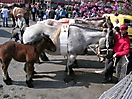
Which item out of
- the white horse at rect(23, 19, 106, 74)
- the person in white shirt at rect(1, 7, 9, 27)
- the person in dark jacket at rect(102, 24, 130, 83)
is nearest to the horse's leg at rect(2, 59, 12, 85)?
the white horse at rect(23, 19, 106, 74)

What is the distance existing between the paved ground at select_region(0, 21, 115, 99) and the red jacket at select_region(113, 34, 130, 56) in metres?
1.13

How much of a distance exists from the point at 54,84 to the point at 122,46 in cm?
225

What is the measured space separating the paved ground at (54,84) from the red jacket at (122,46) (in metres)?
1.13

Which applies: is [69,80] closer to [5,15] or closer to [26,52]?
[26,52]

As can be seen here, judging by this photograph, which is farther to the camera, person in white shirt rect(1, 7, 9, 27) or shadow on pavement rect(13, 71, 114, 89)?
person in white shirt rect(1, 7, 9, 27)

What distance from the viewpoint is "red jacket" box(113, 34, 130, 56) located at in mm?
6180

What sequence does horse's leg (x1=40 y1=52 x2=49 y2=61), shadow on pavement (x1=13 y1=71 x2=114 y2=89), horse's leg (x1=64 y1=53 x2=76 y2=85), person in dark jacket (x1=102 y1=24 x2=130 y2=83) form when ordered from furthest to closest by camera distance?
horse's leg (x1=40 y1=52 x2=49 y2=61) → horse's leg (x1=64 y1=53 x2=76 y2=85) → shadow on pavement (x1=13 y1=71 x2=114 y2=89) → person in dark jacket (x1=102 y1=24 x2=130 y2=83)

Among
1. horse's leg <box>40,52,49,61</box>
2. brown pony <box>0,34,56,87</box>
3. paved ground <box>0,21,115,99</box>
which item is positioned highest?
brown pony <box>0,34,56,87</box>

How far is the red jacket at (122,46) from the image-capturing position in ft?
20.3

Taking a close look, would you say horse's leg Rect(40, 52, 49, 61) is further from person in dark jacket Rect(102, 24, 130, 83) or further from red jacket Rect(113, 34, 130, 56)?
red jacket Rect(113, 34, 130, 56)

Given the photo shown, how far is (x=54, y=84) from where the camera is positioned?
6.68 meters

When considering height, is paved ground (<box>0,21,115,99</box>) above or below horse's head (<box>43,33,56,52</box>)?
below

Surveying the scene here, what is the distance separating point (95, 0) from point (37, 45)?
228 cm

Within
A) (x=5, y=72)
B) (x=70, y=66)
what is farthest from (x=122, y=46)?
(x=5, y=72)
